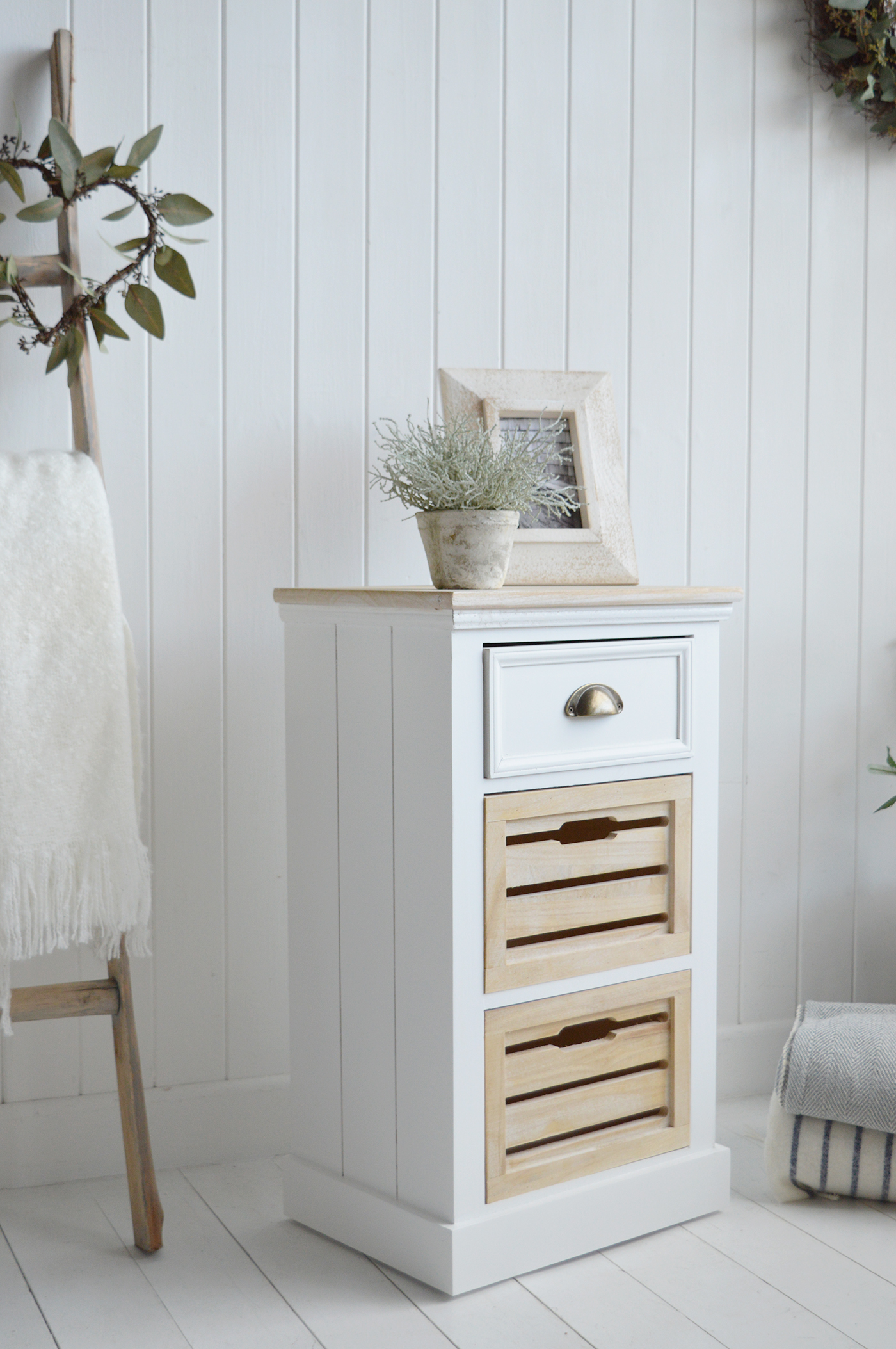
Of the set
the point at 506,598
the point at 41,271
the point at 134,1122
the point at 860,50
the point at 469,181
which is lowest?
the point at 134,1122

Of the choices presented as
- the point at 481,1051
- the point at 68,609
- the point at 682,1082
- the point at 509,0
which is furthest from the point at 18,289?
the point at 682,1082

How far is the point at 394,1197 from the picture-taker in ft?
4.84

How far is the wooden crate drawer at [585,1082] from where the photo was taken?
1.44 meters

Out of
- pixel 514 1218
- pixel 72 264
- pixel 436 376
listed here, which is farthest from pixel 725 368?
pixel 514 1218

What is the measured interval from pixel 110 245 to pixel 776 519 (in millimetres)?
A: 1178

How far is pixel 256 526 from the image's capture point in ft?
5.86

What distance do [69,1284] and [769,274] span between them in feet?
5.96

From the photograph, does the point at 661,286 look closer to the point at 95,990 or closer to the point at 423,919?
the point at 423,919

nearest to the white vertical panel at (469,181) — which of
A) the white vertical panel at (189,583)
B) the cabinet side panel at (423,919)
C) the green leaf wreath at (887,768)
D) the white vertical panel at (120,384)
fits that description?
the white vertical panel at (189,583)

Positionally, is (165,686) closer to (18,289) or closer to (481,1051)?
(18,289)

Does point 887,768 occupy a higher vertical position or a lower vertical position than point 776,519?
lower

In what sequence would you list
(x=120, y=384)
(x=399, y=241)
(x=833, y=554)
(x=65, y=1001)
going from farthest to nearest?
(x=833, y=554), (x=399, y=241), (x=120, y=384), (x=65, y=1001)

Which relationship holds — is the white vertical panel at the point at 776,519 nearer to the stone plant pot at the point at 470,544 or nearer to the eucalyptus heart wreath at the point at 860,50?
the eucalyptus heart wreath at the point at 860,50

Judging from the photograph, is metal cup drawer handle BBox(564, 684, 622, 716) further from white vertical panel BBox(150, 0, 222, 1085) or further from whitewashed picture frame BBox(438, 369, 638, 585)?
white vertical panel BBox(150, 0, 222, 1085)
